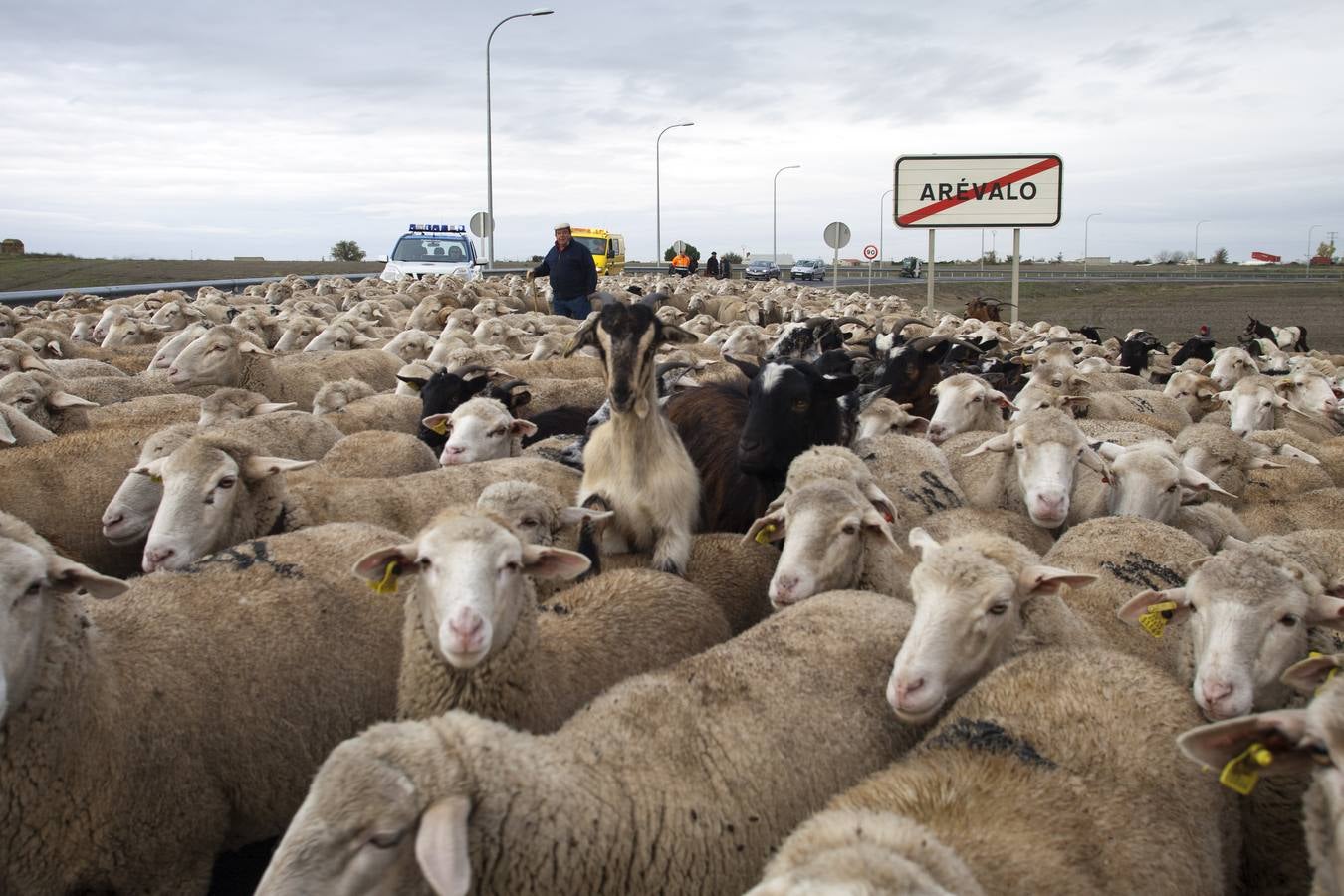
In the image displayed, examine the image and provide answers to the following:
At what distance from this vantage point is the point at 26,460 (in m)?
5.01

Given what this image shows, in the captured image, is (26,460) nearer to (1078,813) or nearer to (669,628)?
(669,628)

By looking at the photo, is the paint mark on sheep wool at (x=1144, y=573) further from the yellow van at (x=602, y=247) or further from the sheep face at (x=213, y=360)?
the yellow van at (x=602, y=247)

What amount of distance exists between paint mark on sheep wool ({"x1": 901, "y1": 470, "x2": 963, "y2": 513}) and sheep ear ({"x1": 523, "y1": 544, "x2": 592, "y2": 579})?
8.73 feet

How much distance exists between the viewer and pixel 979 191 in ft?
61.6

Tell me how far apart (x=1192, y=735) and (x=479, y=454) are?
4613 millimetres

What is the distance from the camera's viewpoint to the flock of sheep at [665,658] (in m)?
2.32

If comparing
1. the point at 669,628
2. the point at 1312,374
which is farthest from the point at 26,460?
the point at 1312,374

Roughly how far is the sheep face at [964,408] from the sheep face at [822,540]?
9.72 ft

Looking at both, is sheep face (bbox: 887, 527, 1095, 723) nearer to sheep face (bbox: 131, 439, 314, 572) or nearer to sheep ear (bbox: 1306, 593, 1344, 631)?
sheep ear (bbox: 1306, 593, 1344, 631)

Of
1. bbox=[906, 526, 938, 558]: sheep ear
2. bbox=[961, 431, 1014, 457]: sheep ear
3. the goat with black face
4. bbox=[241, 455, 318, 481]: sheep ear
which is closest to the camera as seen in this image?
bbox=[906, 526, 938, 558]: sheep ear

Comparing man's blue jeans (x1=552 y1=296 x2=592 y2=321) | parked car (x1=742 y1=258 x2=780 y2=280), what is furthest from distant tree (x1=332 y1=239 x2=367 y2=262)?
man's blue jeans (x1=552 y1=296 x2=592 y2=321)

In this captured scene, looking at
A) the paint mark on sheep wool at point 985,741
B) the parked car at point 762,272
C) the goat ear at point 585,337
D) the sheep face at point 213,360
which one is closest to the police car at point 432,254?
the sheep face at point 213,360

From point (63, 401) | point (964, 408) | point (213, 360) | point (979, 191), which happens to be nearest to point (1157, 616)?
point (964, 408)

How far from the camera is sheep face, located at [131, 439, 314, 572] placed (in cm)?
414
